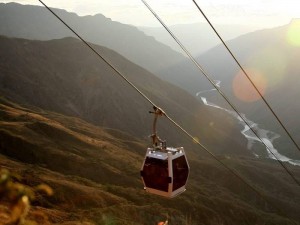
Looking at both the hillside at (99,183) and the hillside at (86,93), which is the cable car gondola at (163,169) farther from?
the hillside at (86,93)

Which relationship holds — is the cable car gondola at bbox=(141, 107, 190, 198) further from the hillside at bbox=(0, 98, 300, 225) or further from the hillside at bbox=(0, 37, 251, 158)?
the hillside at bbox=(0, 37, 251, 158)

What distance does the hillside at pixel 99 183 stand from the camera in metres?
28.9

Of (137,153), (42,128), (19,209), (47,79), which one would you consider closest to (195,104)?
(47,79)

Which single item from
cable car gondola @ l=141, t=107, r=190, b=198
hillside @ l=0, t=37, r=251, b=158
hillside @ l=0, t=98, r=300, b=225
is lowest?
hillside @ l=0, t=98, r=300, b=225

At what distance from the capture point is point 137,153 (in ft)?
208

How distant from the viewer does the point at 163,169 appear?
12.0 m

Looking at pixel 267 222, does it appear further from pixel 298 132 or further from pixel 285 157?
pixel 298 132

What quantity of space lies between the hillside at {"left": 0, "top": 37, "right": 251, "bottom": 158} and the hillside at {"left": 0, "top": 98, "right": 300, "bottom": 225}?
2971 cm

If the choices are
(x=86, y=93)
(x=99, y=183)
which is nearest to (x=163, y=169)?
(x=99, y=183)

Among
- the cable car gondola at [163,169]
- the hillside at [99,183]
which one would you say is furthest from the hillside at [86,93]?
the cable car gondola at [163,169]

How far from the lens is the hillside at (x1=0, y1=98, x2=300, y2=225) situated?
1139 inches

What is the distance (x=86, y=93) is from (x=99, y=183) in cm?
7013

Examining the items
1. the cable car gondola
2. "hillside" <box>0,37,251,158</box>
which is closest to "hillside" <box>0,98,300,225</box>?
the cable car gondola

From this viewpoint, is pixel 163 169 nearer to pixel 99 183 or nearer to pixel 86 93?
pixel 99 183
